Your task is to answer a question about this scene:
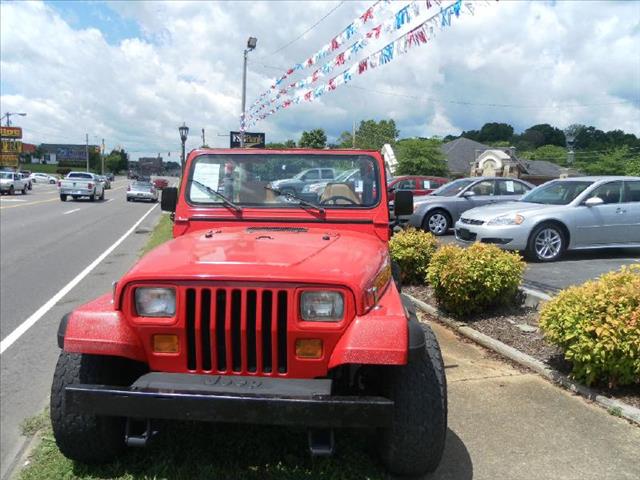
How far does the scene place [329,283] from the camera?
2713 millimetres

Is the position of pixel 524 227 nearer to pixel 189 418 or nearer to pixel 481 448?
pixel 481 448

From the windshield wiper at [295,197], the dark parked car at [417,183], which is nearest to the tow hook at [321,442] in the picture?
the windshield wiper at [295,197]

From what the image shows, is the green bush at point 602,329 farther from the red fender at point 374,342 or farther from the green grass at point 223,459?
the red fender at point 374,342

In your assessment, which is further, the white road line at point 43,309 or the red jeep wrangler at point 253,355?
the white road line at point 43,309

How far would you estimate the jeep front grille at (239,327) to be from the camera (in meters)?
2.69

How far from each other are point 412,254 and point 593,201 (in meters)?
3.60

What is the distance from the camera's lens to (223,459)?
3199mm

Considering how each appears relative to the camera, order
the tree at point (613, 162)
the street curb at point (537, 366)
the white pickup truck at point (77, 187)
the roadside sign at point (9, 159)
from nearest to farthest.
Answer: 1. the street curb at point (537, 366)
2. the white pickup truck at point (77, 187)
3. the tree at point (613, 162)
4. the roadside sign at point (9, 159)

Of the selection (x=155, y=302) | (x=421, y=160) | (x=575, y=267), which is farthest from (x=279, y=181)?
(x=421, y=160)

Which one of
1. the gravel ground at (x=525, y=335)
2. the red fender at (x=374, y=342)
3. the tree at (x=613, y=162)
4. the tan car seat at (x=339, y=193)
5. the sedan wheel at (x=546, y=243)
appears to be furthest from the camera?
the tree at (x=613, y=162)

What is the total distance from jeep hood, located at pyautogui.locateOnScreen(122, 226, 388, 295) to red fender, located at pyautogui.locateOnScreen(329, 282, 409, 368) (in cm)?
17

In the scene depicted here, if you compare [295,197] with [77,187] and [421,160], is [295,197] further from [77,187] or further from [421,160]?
[421,160]

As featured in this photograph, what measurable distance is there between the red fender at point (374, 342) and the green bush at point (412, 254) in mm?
5196

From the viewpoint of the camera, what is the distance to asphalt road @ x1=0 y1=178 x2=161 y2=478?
541cm
